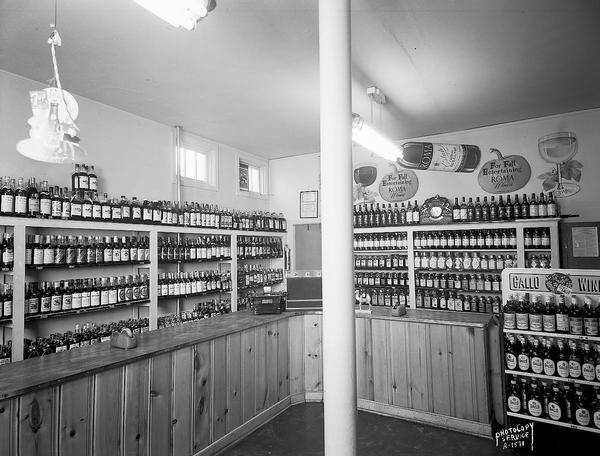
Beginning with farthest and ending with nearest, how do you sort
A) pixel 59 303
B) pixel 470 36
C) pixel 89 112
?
pixel 89 112 < pixel 59 303 < pixel 470 36

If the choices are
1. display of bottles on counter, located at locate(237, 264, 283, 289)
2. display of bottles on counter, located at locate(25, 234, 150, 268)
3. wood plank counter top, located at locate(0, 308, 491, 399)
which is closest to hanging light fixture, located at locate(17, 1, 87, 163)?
wood plank counter top, located at locate(0, 308, 491, 399)

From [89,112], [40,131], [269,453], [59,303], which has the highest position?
[89,112]

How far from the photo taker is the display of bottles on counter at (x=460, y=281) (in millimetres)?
5457

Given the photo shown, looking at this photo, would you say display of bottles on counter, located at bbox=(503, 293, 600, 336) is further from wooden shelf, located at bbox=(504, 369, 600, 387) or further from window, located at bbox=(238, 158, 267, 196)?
window, located at bbox=(238, 158, 267, 196)

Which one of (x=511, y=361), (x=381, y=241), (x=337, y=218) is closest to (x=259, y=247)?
(x=381, y=241)

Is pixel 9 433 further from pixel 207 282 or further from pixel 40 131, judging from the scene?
pixel 207 282

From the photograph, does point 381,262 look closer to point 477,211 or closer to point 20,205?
point 477,211

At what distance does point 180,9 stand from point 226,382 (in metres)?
2.74

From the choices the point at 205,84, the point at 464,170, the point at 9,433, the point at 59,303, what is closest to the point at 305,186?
the point at 464,170

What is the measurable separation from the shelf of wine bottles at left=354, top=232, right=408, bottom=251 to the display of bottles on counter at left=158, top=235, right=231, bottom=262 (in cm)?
220

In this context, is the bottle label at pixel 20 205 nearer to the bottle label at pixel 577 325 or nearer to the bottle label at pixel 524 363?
the bottle label at pixel 524 363

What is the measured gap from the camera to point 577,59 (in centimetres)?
377

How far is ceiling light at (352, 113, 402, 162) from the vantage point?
386 cm

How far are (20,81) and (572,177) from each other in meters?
6.82
